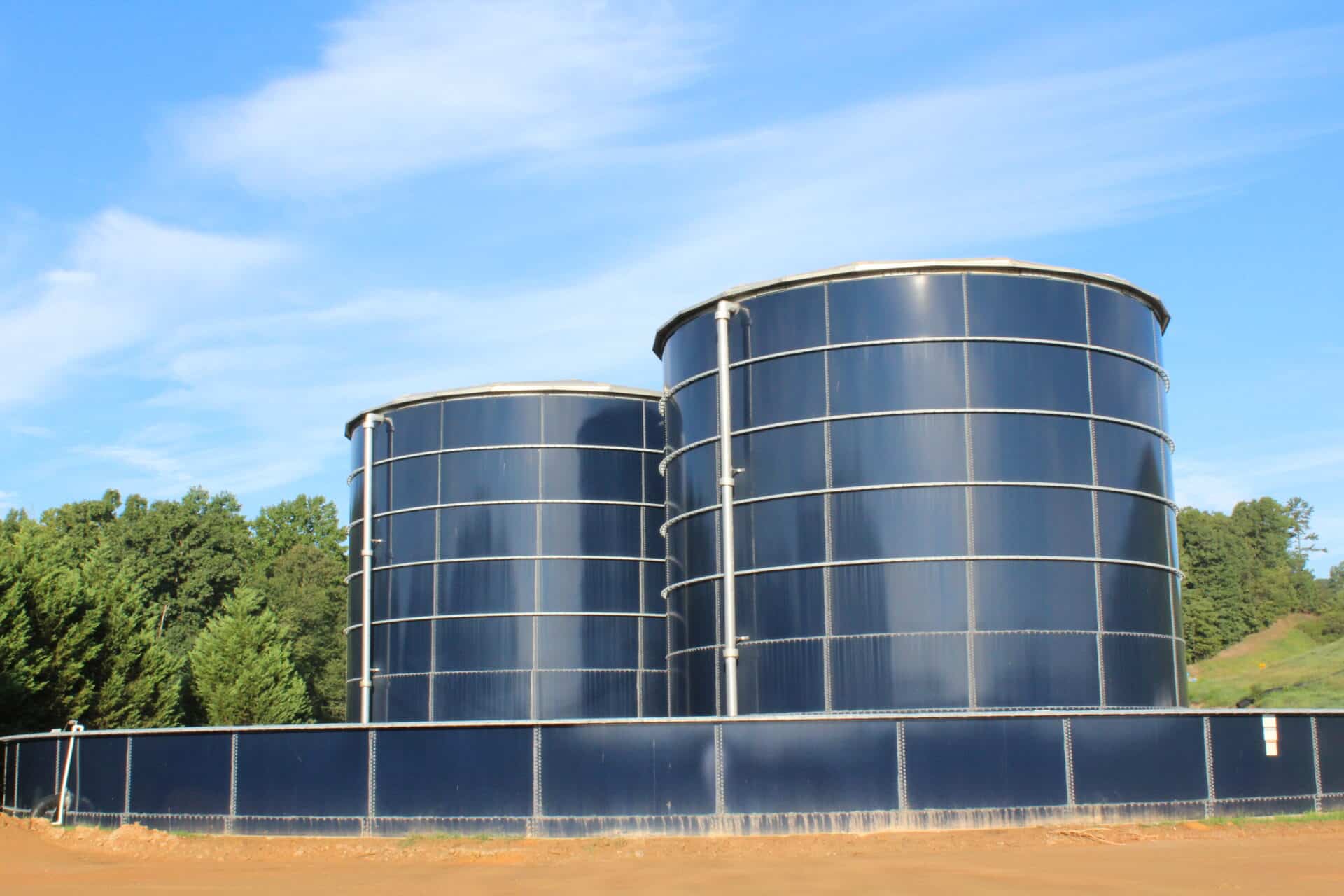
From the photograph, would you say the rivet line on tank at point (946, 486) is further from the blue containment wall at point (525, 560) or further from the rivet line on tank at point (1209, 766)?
the blue containment wall at point (525, 560)

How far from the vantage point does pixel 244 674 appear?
49719 mm

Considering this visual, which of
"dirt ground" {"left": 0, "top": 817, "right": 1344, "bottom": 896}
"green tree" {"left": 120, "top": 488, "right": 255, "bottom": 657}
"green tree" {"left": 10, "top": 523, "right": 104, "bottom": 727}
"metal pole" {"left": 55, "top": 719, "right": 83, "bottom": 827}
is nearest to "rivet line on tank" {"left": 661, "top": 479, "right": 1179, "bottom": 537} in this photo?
"dirt ground" {"left": 0, "top": 817, "right": 1344, "bottom": 896}

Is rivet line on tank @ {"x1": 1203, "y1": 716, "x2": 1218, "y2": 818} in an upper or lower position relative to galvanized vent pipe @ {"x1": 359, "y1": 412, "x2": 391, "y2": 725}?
lower

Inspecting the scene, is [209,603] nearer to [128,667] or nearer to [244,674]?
[244,674]

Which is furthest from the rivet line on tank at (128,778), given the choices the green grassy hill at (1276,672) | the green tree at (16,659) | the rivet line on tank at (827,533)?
the green grassy hill at (1276,672)

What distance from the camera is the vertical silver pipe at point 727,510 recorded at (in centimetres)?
2267

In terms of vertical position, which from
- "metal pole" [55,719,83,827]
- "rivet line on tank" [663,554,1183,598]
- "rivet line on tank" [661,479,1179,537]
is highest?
"rivet line on tank" [661,479,1179,537]

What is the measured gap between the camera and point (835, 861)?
1589 centimetres

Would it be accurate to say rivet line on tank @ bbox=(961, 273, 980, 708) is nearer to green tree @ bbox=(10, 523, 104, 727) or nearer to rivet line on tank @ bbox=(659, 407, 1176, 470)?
rivet line on tank @ bbox=(659, 407, 1176, 470)

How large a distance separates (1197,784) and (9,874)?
16.2 m

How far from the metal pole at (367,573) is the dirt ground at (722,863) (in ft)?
→ 44.7

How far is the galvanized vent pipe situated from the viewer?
33688 mm

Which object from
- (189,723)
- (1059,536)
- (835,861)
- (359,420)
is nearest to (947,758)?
(835,861)

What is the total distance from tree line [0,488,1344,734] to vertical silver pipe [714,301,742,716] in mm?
20867
